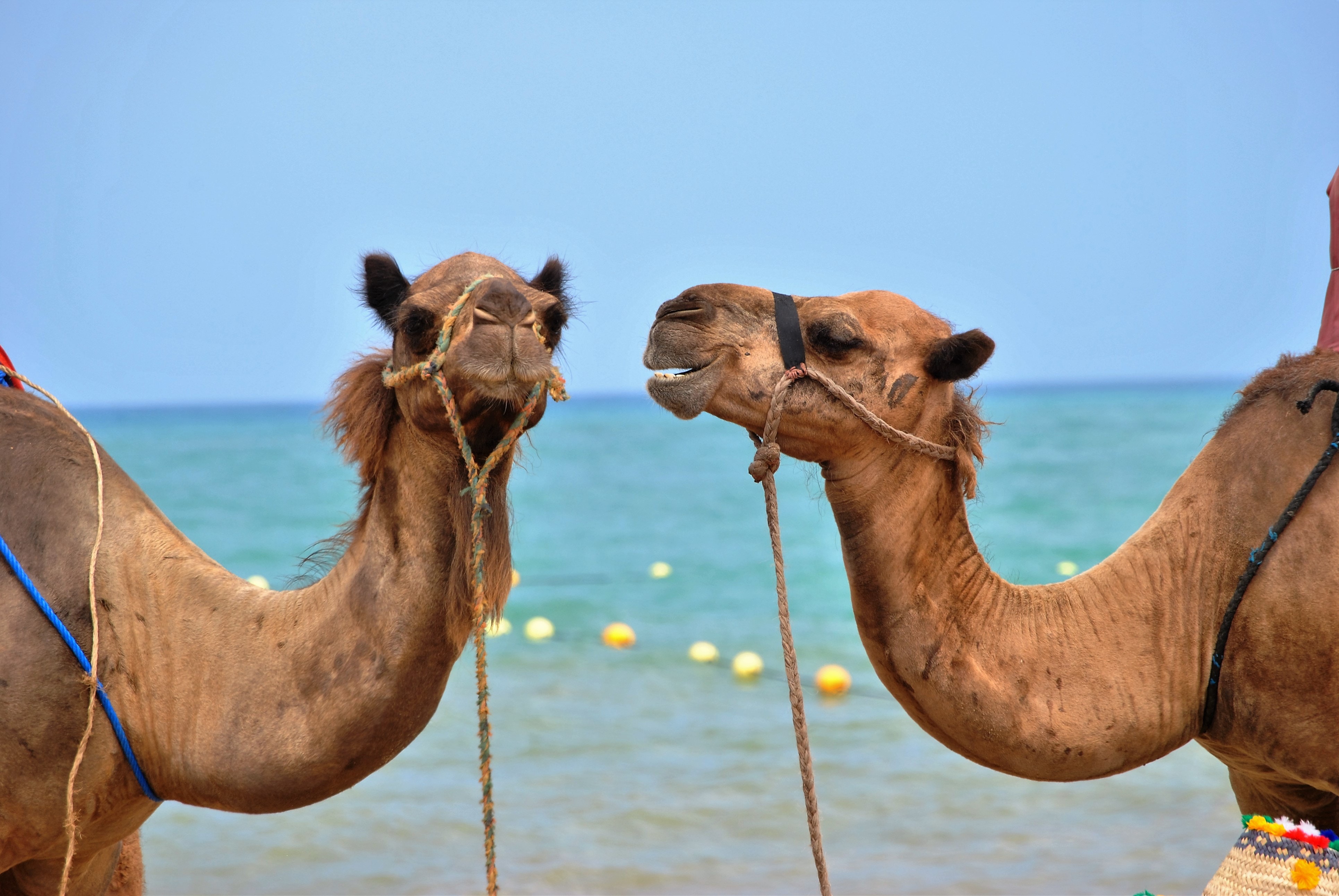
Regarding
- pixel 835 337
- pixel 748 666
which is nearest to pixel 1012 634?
pixel 835 337

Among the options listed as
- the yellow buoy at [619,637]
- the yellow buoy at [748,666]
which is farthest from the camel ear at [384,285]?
the yellow buoy at [619,637]

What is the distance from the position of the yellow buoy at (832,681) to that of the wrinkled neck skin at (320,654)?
259 inches

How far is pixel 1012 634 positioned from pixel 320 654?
164 centimetres

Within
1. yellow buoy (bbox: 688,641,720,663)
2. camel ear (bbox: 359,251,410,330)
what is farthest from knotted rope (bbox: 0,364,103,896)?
yellow buoy (bbox: 688,641,720,663)

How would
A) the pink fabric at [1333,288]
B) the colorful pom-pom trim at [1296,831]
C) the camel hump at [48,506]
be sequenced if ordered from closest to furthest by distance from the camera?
1. the colorful pom-pom trim at [1296,831]
2. the camel hump at [48,506]
3. the pink fabric at [1333,288]

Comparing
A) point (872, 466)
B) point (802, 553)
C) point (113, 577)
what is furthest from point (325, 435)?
point (802, 553)

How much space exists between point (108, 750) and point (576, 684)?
675cm

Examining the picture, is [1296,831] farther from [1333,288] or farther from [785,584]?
[1333,288]

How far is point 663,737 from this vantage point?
7.83 metres

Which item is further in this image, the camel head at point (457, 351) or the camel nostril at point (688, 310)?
the camel nostril at point (688, 310)

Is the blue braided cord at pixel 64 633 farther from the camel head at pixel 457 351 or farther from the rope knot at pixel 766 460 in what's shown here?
the rope knot at pixel 766 460

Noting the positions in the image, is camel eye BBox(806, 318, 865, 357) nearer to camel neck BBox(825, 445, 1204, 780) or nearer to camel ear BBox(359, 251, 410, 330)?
camel neck BBox(825, 445, 1204, 780)

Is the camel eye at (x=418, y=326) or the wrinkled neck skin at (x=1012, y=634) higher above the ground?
the camel eye at (x=418, y=326)

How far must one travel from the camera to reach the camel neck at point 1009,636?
2.80 metres
